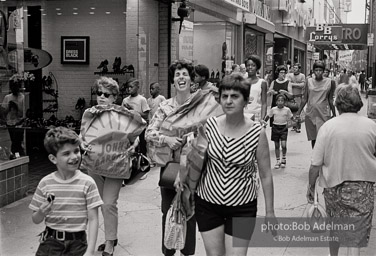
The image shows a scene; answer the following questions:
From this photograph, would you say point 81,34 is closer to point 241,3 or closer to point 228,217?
point 241,3

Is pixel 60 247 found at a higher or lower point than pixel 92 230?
lower

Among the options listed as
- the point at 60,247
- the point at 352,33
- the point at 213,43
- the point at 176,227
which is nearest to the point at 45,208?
the point at 60,247

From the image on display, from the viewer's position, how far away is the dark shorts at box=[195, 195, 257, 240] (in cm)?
376

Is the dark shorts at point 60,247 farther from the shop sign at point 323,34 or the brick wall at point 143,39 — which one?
the shop sign at point 323,34

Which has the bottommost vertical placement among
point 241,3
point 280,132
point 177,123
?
point 280,132

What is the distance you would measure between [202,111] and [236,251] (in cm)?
131

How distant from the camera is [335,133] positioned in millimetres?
4422

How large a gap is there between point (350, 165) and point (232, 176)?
1156 millimetres

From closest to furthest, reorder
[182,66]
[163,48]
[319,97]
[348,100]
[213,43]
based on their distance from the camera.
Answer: [348,100]
[182,66]
[319,97]
[163,48]
[213,43]

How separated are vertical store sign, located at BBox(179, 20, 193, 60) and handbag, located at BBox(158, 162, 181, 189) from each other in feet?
31.2

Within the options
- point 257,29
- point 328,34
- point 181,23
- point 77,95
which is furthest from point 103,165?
point 328,34

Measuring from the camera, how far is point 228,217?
3.82 m

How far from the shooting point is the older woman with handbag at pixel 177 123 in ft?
15.0

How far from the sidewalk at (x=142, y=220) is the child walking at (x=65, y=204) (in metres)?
1.73
